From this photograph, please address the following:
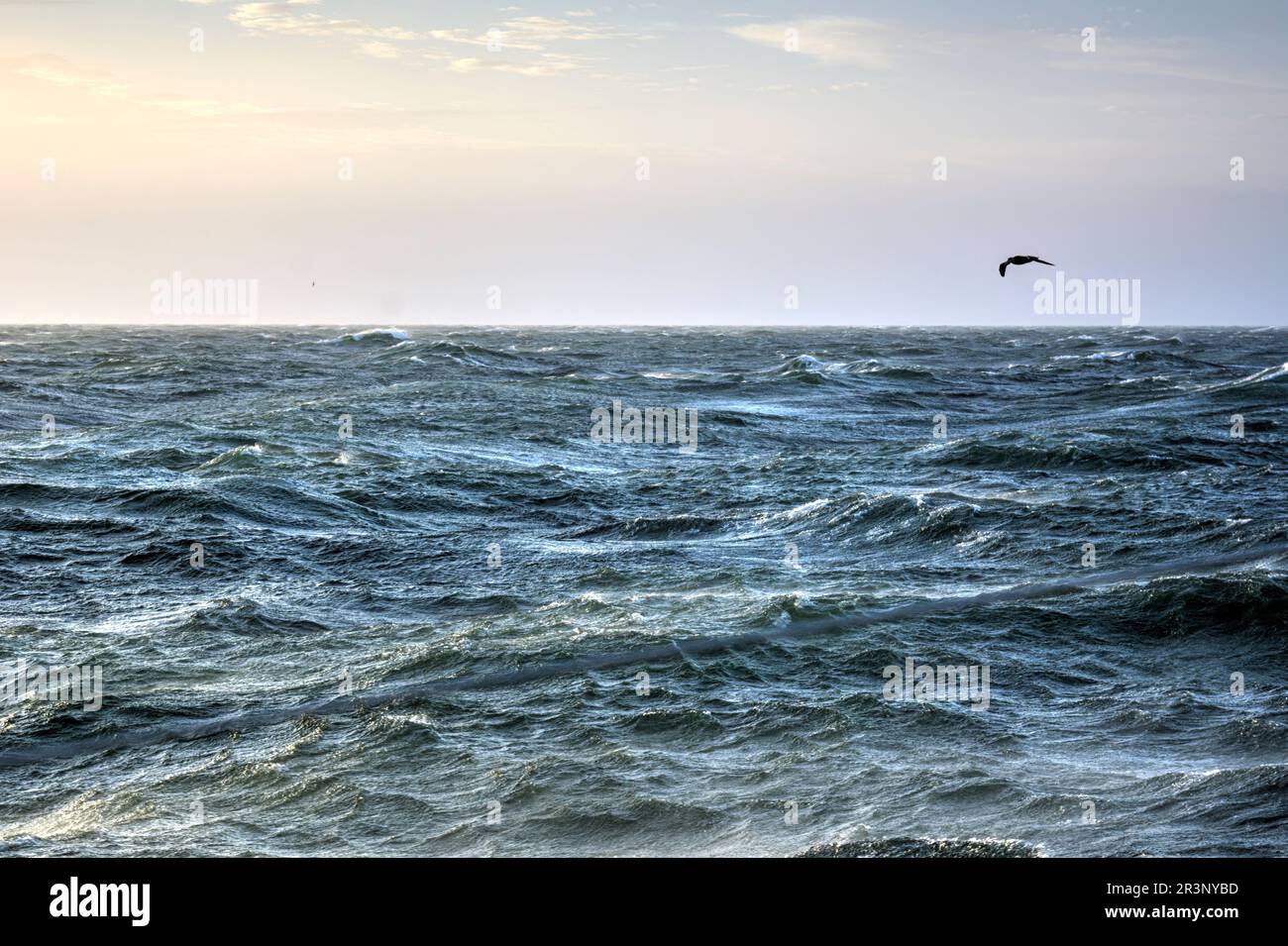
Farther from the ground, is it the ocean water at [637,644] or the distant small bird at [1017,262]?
the distant small bird at [1017,262]

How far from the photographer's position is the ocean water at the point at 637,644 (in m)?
10.0

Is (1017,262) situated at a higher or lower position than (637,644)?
higher

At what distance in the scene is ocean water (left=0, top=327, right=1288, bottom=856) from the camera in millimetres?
10016

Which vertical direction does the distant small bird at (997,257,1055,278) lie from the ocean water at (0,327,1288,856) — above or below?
above

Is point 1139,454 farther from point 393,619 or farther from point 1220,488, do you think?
point 393,619

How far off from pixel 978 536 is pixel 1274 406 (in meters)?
24.5

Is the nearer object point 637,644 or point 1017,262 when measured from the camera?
point 1017,262

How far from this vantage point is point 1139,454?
29.7 meters

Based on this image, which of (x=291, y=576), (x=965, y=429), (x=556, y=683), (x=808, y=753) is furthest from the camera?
(x=965, y=429)

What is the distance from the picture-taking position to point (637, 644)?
48.5ft
